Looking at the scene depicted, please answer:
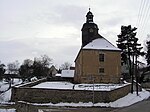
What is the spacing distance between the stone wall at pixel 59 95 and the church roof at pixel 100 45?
14314 mm

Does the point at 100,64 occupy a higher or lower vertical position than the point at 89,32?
lower

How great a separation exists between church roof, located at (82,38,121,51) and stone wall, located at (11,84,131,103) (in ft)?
47.0

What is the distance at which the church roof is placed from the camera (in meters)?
54.4

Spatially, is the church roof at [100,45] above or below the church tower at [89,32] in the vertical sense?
below

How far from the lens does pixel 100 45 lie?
182 feet

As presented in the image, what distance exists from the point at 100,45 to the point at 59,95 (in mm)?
18064

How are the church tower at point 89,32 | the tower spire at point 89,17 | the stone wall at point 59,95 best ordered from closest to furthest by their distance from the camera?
1. the stone wall at point 59,95
2. the church tower at point 89,32
3. the tower spire at point 89,17

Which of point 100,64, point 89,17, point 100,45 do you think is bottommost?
point 100,64

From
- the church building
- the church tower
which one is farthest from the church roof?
the church tower

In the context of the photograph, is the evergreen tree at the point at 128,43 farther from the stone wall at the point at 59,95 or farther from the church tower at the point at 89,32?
the stone wall at the point at 59,95

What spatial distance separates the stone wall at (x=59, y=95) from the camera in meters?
40.0

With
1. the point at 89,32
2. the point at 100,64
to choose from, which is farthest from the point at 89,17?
the point at 100,64

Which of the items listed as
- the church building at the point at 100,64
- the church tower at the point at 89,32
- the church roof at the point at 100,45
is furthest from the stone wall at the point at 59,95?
the church tower at the point at 89,32

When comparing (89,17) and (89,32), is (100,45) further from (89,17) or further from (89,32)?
(89,17)
